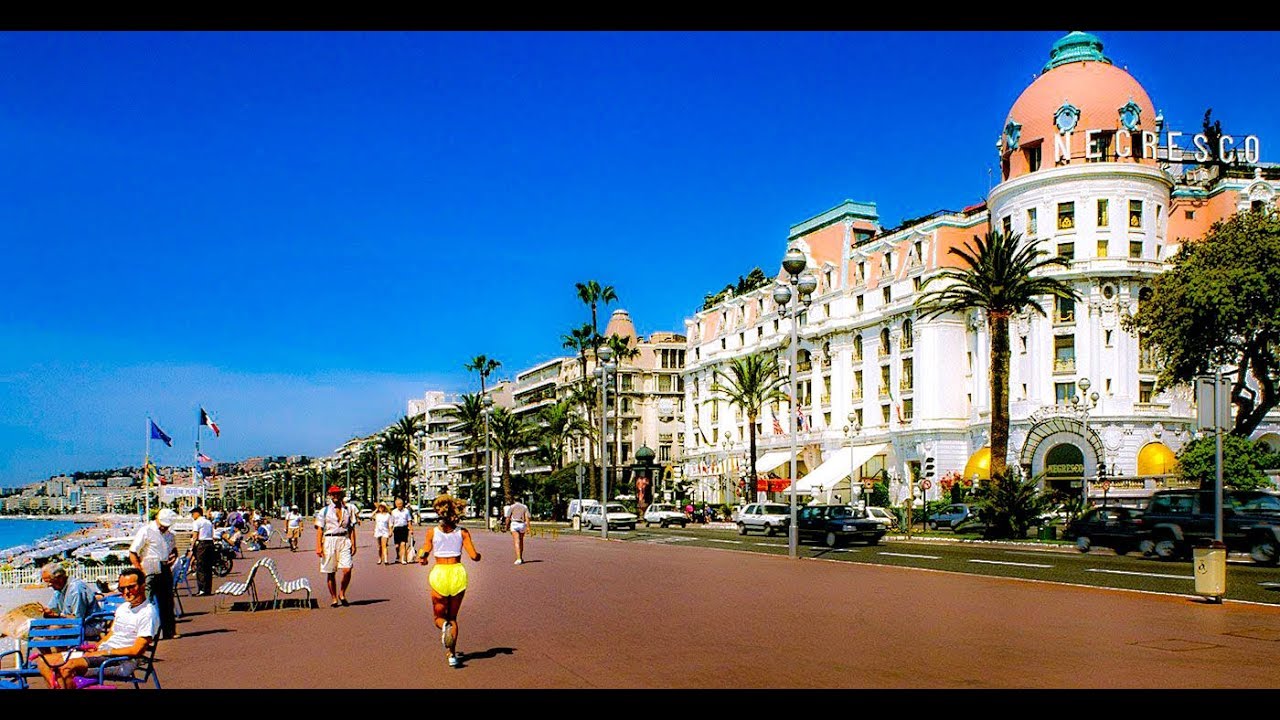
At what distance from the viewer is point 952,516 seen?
48.8 m

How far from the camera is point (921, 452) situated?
6278 cm

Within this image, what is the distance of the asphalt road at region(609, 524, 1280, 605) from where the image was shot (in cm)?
1853

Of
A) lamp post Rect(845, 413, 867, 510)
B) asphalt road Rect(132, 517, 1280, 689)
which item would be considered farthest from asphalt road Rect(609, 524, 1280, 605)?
lamp post Rect(845, 413, 867, 510)

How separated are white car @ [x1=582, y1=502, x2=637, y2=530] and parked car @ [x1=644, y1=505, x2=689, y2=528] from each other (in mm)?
1547

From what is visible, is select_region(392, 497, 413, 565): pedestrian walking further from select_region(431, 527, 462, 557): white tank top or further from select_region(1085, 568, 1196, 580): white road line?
select_region(431, 527, 462, 557): white tank top

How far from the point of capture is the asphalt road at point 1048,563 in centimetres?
1853

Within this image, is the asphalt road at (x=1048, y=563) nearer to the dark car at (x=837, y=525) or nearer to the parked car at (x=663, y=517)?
the dark car at (x=837, y=525)

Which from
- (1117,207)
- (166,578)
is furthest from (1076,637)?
(1117,207)

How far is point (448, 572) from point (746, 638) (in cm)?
352

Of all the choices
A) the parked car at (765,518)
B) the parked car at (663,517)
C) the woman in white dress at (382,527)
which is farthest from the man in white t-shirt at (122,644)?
the parked car at (663,517)

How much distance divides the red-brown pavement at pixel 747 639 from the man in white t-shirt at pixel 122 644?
815 millimetres

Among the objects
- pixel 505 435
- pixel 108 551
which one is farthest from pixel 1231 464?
pixel 505 435
